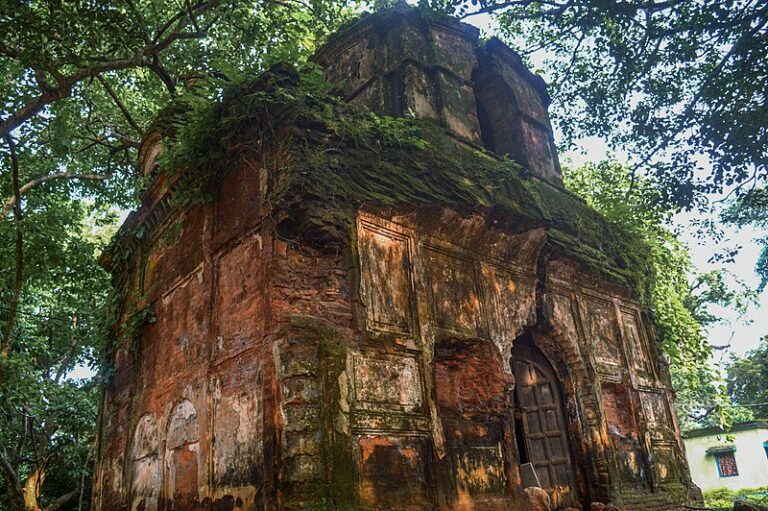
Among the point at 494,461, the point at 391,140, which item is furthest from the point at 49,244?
the point at 494,461

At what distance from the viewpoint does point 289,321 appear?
5594 mm

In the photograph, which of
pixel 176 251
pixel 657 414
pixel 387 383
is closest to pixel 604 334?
pixel 657 414

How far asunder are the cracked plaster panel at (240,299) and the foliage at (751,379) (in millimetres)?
25233

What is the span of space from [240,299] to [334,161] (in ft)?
5.84

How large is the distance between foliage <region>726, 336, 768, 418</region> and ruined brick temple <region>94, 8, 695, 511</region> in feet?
61.5

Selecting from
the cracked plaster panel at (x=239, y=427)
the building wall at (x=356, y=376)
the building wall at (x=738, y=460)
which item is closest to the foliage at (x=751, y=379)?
the building wall at (x=738, y=460)

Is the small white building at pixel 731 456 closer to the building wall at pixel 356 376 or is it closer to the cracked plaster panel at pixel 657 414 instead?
the cracked plaster panel at pixel 657 414

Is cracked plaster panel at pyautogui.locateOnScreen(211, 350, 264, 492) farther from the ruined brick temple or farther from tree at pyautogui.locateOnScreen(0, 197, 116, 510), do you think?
tree at pyautogui.locateOnScreen(0, 197, 116, 510)

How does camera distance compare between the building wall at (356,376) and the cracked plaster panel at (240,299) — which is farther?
the cracked plaster panel at (240,299)

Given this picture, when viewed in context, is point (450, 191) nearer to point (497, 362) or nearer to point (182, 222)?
point (497, 362)

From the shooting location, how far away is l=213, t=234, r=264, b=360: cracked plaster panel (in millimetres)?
5996

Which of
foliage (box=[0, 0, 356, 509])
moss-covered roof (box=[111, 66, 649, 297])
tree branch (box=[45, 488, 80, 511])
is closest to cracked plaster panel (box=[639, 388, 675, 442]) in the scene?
moss-covered roof (box=[111, 66, 649, 297])

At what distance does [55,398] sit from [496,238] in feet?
35.5

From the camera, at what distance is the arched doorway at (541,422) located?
27.5 feet
